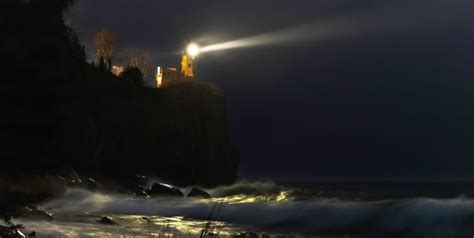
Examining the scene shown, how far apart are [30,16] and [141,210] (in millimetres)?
14926

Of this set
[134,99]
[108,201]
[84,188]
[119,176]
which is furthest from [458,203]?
[134,99]

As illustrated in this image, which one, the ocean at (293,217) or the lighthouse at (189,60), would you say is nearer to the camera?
the ocean at (293,217)

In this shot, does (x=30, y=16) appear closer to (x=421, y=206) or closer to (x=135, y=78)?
(x=421, y=206)

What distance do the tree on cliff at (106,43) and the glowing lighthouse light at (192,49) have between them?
68.7ft

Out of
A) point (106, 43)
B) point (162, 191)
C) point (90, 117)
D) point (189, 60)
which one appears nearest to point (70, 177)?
point (162, 191)

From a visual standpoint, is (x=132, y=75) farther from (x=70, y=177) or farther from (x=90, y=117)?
(x=70, y=177)

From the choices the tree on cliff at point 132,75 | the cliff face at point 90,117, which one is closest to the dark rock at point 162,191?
the cliff face at point 90,117

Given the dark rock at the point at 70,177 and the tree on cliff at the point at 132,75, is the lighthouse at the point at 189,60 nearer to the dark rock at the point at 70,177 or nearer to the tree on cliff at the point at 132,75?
the tree on cliff at the point at 132,75

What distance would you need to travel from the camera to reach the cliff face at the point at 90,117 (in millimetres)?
9492

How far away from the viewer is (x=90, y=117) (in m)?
40.5

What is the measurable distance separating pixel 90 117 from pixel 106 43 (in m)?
35.3

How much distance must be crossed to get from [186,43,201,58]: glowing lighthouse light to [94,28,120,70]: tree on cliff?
20.9 metres

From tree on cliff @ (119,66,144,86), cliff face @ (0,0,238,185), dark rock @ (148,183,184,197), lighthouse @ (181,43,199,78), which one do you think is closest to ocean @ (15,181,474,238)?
cliff face @ (0,0,238,185)

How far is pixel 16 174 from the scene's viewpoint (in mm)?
10750
